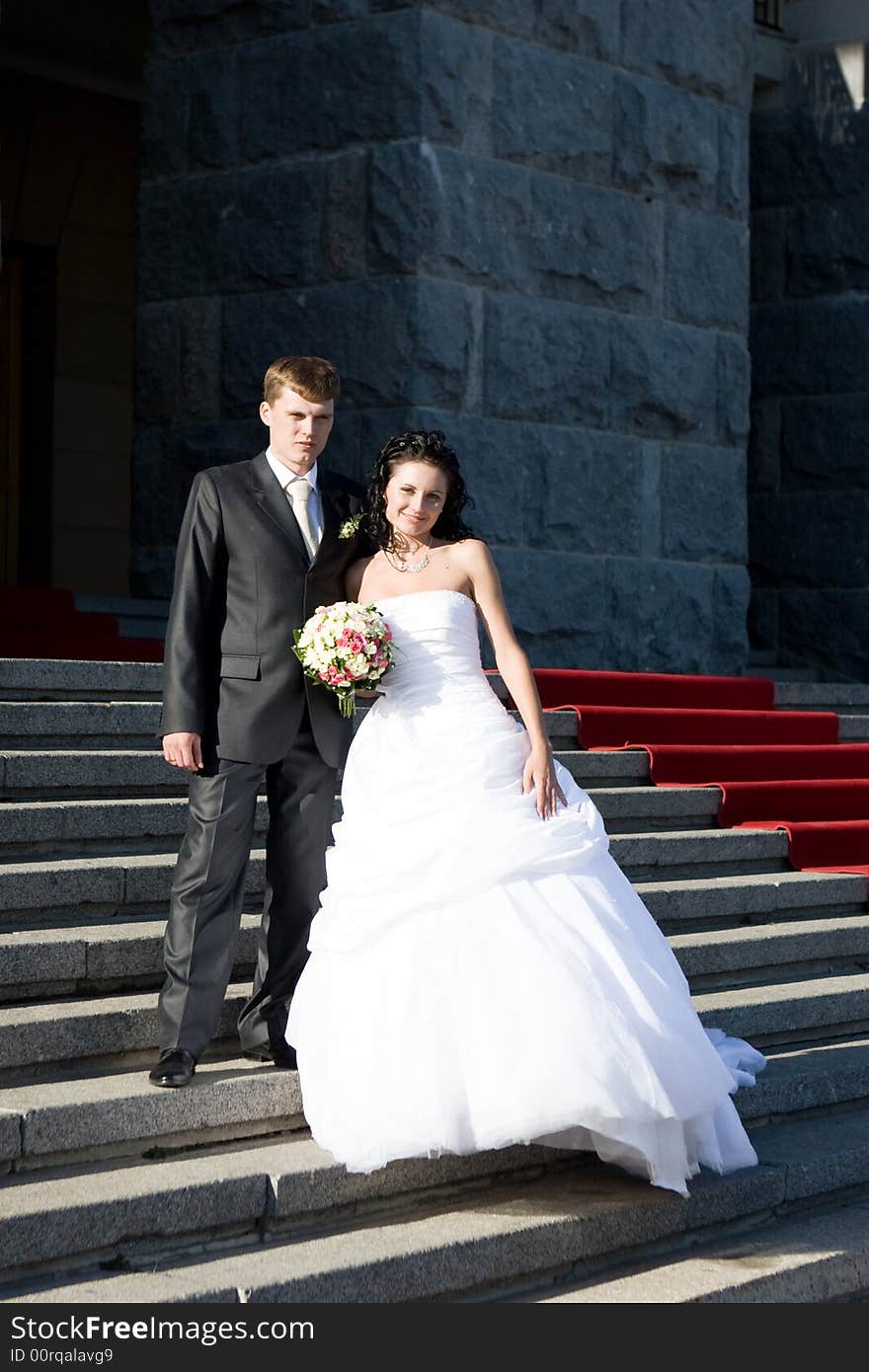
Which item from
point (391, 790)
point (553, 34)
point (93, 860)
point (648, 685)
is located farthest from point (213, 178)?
point (391, 790)

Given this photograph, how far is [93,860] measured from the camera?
5383mm

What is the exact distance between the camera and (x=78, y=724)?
609 cm

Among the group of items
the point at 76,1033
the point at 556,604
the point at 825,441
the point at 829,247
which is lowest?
the point at 76,1033

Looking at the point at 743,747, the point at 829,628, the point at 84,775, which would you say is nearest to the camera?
the point at 84,775

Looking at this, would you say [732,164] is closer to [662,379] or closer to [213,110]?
[662,379]

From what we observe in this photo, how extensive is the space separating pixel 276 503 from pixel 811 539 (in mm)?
6804

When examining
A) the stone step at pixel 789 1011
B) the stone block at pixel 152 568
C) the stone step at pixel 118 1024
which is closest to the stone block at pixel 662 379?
the stone block at pixel 152 568

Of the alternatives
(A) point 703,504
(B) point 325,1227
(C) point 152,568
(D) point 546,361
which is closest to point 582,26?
(D) point 546,361

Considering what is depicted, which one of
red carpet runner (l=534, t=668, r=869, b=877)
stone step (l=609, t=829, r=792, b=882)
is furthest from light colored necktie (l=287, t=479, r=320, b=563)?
red carpet runner (l=534, t=668, r=869, b=877)

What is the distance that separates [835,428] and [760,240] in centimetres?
125

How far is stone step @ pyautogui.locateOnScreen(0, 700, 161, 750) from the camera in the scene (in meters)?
5.95

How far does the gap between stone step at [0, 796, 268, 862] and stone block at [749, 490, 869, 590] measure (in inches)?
229

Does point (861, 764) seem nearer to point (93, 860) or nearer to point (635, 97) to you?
point (635, 97)

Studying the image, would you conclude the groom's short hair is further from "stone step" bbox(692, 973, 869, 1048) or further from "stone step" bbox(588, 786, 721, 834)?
"stone step" bbox(588, 786, 721, 834)
